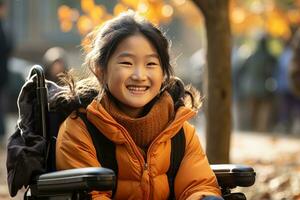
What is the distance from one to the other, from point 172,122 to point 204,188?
368 mm

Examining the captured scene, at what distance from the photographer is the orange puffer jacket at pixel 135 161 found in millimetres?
4582

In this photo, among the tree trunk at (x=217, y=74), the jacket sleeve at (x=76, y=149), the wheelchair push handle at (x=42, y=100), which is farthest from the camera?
the tree trunk at (x=217, y=74)

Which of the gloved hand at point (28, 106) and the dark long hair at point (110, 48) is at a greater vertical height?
the dark long hair at point (110, 48)

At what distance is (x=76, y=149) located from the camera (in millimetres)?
4578

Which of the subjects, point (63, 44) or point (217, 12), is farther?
point (63, 44)

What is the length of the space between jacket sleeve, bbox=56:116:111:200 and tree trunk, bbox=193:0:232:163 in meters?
2.53

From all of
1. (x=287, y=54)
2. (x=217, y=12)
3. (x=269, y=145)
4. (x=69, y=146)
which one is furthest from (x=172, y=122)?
(x=287, y=54)

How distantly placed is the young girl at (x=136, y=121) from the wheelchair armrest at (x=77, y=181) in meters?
0.26

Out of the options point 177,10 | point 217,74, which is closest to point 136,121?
point 217,74

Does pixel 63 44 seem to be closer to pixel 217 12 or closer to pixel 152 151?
pixel 217 12

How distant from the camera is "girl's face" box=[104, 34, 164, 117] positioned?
15.4ft

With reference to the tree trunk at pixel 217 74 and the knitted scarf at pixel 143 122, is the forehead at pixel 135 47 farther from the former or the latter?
the tree trunk at pixel 217 74

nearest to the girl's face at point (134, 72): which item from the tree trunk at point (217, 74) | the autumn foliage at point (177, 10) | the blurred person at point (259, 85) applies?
the tree trunk at point (217, 74)

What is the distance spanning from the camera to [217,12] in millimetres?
7180
